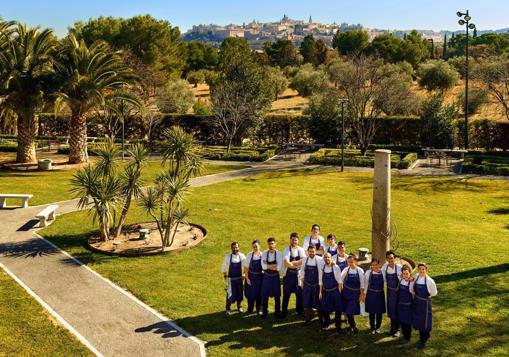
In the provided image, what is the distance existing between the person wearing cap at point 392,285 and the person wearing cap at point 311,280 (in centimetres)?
138

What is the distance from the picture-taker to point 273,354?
955 cm

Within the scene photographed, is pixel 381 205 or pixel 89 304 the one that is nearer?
pixel 89 304

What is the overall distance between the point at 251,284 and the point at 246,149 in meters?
26.8

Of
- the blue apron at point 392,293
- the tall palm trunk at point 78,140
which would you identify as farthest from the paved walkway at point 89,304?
the tall palm trunk at point 78,140

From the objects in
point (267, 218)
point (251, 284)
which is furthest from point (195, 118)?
point (251, 284)

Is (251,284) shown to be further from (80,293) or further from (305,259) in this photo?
(80,293)

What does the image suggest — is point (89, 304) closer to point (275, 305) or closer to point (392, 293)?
point (275, 305)

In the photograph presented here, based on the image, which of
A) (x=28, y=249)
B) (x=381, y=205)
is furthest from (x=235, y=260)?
(x=28, y=249)

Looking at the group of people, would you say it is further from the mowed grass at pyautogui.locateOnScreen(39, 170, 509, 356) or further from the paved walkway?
the paved walkway

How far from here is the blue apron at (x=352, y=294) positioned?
33.7 ft

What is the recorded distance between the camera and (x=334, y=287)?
1040 centimetres

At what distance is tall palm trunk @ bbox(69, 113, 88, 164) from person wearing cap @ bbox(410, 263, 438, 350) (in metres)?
26.1

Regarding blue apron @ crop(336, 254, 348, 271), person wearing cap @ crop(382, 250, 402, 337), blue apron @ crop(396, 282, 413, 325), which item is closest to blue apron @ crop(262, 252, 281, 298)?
blue apron @ crop(336, 254, 348, 271)

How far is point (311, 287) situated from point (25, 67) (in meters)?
25.0
